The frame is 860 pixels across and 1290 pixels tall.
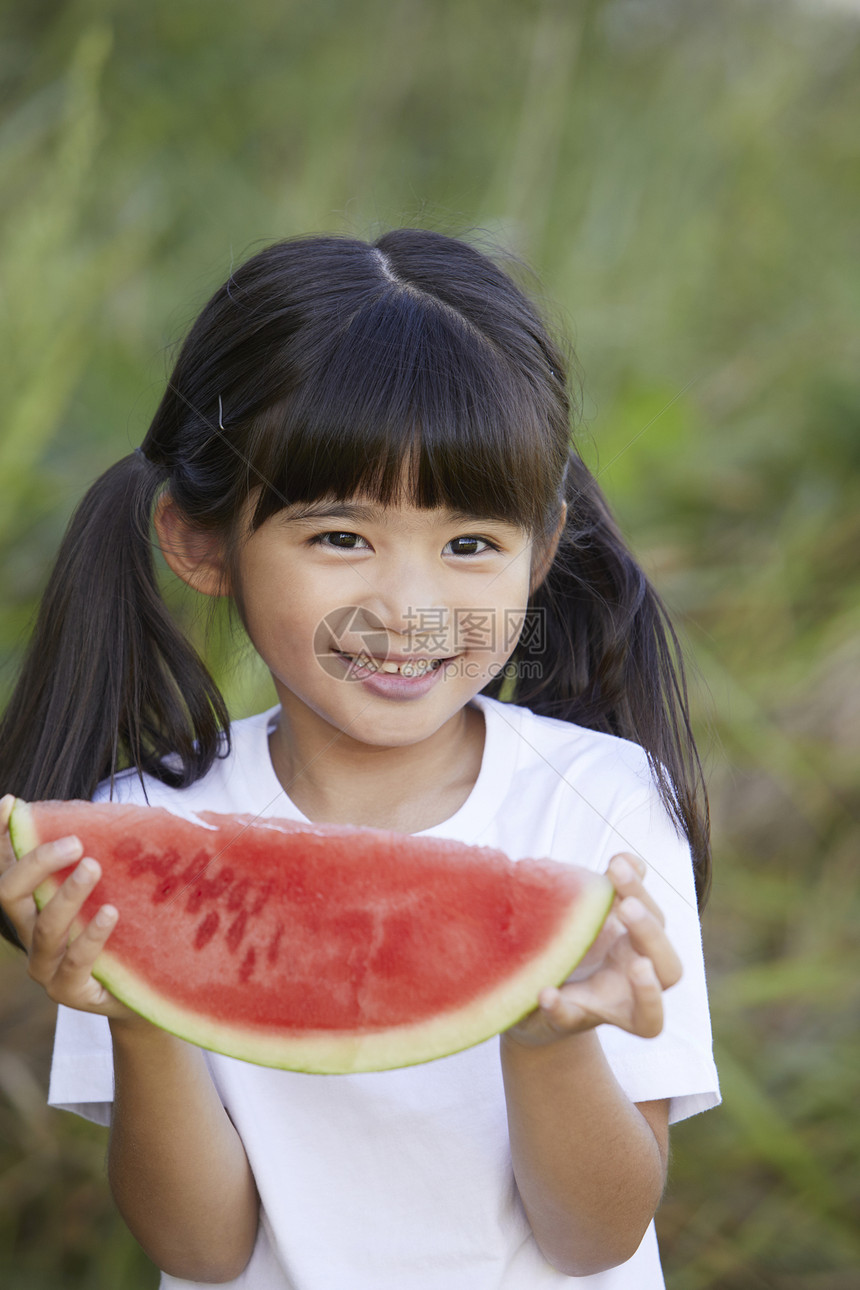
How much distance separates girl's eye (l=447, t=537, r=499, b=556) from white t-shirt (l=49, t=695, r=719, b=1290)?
11.1 inches

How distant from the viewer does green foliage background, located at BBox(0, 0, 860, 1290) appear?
6.93ft

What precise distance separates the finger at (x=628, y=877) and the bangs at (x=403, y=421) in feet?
1.61

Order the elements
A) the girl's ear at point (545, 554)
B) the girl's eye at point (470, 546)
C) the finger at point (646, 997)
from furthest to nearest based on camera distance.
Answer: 1. the girl's ear at point (545, 554)
2. the girl's eye at point (470, 546)
3. the finger at point (646, 997)

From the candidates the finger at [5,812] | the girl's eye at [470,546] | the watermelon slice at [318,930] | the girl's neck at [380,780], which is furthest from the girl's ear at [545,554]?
the finger at [5,812]

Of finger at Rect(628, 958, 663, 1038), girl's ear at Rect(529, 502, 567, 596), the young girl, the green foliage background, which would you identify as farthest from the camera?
the green foliage background

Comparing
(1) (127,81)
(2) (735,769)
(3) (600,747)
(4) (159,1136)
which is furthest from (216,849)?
(1) (127,81)

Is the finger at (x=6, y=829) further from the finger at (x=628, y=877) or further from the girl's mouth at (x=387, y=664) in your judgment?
the finger at (x=628, y=877)

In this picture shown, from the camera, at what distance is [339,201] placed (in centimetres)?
293

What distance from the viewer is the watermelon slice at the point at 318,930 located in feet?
3.11

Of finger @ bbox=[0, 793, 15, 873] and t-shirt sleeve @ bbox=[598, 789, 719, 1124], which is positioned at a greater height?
finger @ bbox=[0, 793, 15, 873]

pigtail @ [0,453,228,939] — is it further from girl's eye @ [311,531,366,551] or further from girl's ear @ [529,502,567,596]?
girl's ear @ [529,502,567,596]

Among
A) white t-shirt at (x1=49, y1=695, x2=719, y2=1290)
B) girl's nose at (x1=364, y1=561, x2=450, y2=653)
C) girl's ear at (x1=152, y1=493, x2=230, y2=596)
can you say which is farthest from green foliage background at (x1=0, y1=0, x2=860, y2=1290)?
white t-shirt at (x1=49, y1=695, x2=719, y2=1290)

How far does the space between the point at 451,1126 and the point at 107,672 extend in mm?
709

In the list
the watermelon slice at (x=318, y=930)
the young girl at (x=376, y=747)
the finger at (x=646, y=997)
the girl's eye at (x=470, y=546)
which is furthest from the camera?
the girl's eye at (x=470, y=546)
